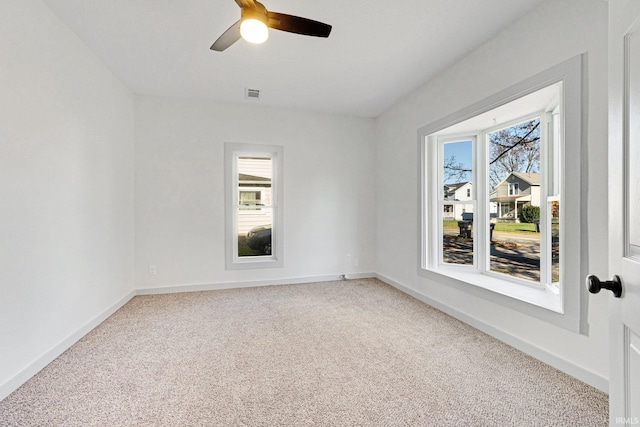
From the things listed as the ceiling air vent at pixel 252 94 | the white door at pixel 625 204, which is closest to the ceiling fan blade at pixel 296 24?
the white door at pixel 625 204

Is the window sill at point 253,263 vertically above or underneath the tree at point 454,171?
underneath

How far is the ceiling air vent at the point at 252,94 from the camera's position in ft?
12.3

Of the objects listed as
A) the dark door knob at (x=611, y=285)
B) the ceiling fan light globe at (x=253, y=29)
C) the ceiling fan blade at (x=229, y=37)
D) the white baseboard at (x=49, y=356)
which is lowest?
the white baseboard at (x=49, y=356)

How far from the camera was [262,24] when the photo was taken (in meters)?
1.76

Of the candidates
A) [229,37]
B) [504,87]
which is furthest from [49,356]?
[504,87]

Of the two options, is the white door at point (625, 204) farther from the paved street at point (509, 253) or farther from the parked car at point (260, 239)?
the parked car at point (260, 239)

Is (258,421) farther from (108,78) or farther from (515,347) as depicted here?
(108,78)

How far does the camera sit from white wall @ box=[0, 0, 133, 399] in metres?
1.85

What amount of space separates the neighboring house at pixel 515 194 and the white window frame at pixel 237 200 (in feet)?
9.05

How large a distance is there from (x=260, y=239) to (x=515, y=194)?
3.28m

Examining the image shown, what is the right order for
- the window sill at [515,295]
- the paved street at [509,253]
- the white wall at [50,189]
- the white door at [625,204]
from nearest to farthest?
the white door at [625,204]
the white wall at [50,189]
the window sill at [515,295]
the paved street at [509,253]

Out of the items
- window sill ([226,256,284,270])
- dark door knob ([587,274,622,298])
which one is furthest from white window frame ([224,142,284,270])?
dark door knob ([587,274,622,298])

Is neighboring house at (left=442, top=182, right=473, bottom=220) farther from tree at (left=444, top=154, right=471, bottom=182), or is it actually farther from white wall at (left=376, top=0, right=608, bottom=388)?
white wall at (left=376, top=0, right=608, bottom=388)

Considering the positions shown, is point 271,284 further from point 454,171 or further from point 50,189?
point 454,171
